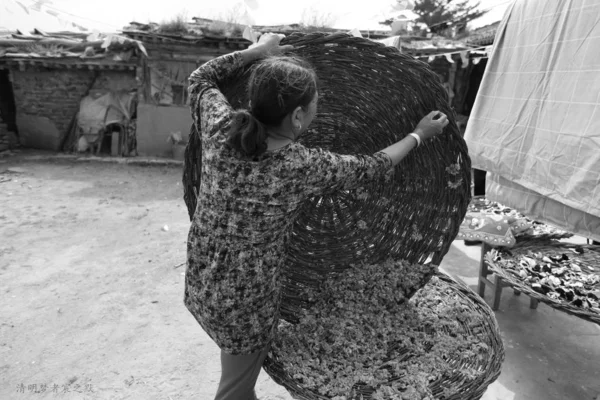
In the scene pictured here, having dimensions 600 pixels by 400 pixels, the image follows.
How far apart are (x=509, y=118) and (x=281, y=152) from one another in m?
2.28

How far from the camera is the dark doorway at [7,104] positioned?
30.7 feet

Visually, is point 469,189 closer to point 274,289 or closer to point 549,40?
point 274,289

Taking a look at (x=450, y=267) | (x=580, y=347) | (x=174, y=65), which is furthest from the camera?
(x=174, y=65)

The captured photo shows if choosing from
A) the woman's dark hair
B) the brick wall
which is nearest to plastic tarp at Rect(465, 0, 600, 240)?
the woman's dark hair

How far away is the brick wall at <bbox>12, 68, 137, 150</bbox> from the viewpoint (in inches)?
358

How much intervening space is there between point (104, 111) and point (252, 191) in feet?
29.5

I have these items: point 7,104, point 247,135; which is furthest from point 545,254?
point 7,104

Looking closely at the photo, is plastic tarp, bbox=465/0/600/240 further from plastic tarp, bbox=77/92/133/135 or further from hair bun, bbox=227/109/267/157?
plastic tarp, bbox=77/92/133/135

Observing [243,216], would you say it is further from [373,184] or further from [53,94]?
[53,94]

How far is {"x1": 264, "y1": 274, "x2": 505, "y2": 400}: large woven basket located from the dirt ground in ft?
2.54

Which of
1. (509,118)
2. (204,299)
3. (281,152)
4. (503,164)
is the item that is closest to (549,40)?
(509,118)

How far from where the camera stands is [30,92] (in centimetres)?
922

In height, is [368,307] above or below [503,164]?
below

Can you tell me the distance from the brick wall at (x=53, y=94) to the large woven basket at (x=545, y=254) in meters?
8.45
